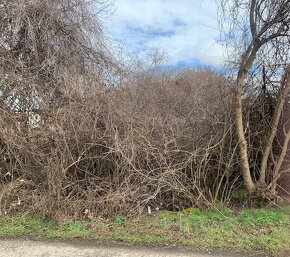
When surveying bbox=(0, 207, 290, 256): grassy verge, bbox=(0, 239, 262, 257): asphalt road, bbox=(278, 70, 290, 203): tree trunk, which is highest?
bbox=(278, 70, 290, 203): tree trunk

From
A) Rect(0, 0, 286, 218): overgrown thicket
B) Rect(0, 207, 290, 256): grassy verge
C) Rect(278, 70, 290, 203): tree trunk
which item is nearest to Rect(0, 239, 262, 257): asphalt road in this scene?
Rect(0, 207, 290, 256): grassy verge

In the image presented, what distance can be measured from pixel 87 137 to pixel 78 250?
208 centimetres

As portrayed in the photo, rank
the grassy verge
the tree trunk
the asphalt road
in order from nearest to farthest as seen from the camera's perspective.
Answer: the asphalt road
the grassy verge
the tree trunk

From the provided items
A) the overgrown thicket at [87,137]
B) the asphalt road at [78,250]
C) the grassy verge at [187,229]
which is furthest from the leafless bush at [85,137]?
the asphalt road at [78,250]

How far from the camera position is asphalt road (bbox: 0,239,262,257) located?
4727mm

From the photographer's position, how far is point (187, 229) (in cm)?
538

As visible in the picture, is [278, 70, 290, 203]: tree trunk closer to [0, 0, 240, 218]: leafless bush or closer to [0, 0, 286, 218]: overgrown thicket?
[0, 0, 286, 218]: overgrown thicket

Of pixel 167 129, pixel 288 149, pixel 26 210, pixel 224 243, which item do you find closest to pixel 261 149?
pixel 288 149

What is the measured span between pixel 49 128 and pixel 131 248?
2574 mm

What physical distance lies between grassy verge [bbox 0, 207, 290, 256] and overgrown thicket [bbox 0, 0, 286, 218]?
29cm

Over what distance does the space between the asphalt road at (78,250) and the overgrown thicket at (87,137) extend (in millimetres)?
816

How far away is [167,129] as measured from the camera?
6746 millimetres

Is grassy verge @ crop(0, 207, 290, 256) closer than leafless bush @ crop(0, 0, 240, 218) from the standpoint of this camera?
Yes

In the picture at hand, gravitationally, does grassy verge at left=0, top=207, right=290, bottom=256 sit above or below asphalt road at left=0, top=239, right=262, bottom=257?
above
